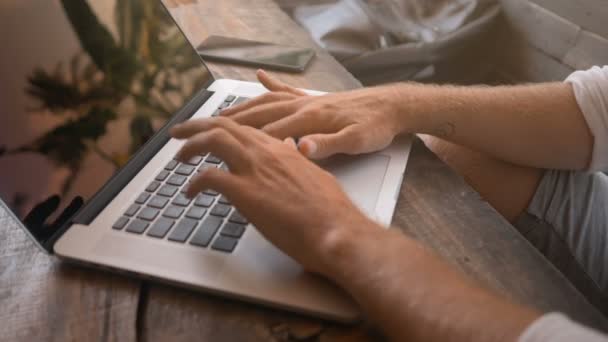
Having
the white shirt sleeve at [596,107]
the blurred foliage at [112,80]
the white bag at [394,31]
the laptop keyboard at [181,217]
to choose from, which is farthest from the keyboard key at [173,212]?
the white bag at [394,31]

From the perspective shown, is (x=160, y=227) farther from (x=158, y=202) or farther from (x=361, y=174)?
(x=361, y=174)

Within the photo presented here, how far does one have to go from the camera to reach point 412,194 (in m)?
0.61

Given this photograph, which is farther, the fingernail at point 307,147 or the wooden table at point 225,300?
the fingernail at point 307,147

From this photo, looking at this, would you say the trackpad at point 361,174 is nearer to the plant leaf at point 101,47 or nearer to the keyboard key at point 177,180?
the keyboard key at point 177,180

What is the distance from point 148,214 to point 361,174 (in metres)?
0.26

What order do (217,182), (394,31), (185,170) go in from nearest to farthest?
(217,182) < (185,170) < (394,31)

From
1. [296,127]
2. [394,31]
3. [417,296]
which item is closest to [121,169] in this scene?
[296,127]

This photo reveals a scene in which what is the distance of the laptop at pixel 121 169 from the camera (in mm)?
467

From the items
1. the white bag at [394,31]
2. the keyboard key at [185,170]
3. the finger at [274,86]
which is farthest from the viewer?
the white bag at [394,31]

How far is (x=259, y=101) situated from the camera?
2.19 ft

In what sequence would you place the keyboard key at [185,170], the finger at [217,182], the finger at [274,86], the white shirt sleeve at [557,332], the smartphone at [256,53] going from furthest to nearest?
the smartphone at [256,53] < the finger at [274,86] < the keyboard key at [185,170] < the finger at [217,182] < the white shirt sleeve at [557,332]


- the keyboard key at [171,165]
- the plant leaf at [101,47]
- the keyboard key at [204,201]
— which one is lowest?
the keyboard key at [204,201]

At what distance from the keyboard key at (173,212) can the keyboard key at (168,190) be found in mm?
27

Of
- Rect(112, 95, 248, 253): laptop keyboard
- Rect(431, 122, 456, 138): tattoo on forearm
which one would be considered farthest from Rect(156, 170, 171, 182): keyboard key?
Rect(431, 122, 456, 138): tattoo on forearm
